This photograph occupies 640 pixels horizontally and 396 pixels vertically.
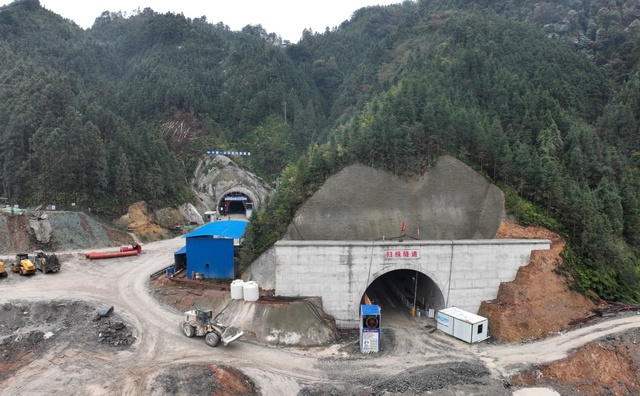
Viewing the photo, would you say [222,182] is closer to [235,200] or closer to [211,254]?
[235,200]

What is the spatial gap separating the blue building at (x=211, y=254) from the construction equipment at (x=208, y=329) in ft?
21.4

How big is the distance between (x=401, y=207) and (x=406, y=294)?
7.31 metres

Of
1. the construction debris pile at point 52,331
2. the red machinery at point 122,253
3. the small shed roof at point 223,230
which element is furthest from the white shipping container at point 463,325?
the red machinery at point 122,253

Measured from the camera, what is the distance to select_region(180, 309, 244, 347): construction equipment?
79.4ft

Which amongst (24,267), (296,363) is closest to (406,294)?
(296,363)

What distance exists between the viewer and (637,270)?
107ft

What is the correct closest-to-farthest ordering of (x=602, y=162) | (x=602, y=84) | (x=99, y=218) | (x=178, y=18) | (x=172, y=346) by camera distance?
(x=172, y=346), (x=602, y=162), (x=99, y=218), (x=602, y=84), (x=178, y=18)

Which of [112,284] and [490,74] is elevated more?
[490,74]

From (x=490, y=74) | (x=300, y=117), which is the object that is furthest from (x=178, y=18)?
(x=490, y=74)

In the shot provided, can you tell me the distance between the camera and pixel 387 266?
28.8 meters

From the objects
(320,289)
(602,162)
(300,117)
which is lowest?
(320,289)

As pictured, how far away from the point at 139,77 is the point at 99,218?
184 ft

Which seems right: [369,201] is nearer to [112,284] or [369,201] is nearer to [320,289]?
[320,289]

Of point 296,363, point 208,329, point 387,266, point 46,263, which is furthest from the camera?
point 46,263
